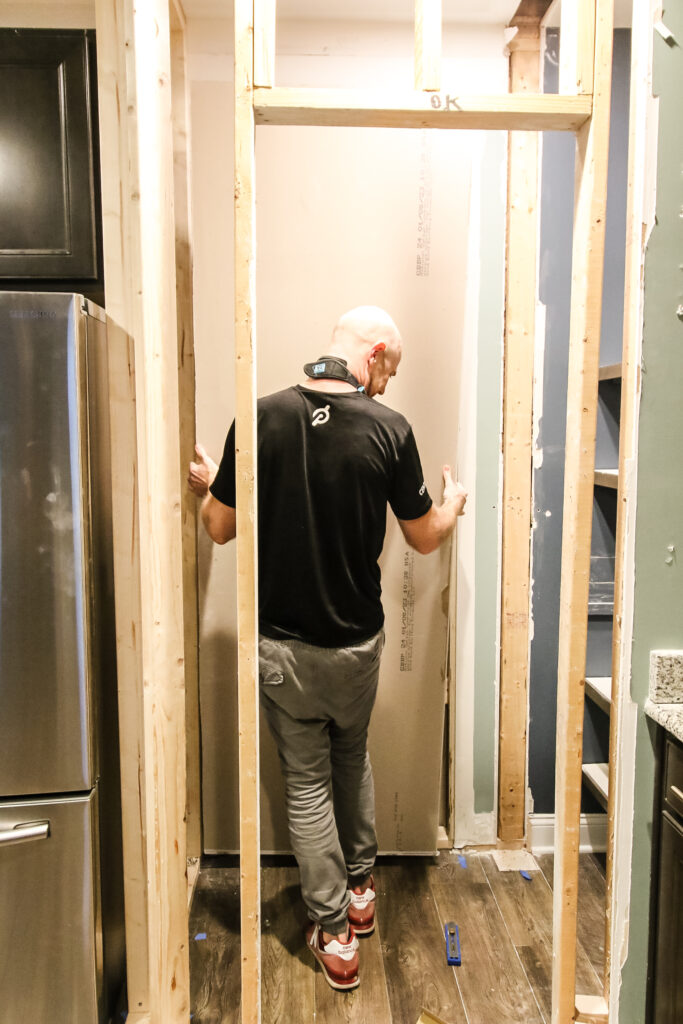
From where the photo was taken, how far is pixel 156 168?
150 centimetres

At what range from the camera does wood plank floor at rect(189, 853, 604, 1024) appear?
1793 mm

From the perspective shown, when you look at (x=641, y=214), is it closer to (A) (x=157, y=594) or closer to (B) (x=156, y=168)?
(B) (x=156, y=168)

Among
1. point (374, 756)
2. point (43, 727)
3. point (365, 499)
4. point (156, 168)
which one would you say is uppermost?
point (156, 168)

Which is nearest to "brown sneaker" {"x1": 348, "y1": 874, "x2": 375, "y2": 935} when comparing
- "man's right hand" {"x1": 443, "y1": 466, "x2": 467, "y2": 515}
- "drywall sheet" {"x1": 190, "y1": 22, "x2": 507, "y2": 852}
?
"drywall sheet" {"x1": 190, "y1": 22, "x2": 507, "y2": 852}

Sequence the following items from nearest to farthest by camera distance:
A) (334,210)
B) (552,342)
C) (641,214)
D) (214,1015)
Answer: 1. (641,214)
2. (214,1015)
3. (334,210)
4. (552,342)

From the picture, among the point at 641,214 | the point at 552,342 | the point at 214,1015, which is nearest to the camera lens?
the point at 641,214

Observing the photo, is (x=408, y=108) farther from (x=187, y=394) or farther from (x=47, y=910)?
(x=47, y=910)

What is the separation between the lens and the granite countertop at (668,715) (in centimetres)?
143

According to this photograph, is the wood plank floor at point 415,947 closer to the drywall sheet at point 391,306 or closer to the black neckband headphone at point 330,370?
the drywall sheet at point 391,306

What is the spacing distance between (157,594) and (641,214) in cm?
126

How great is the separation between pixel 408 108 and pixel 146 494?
A: 90 cm

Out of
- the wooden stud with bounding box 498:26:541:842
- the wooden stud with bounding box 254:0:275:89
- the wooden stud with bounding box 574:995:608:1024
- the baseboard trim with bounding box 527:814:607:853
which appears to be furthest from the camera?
the baseboard trim with bounding box 527:814:607:853

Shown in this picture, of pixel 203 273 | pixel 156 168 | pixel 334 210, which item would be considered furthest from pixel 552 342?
pixel 156 168

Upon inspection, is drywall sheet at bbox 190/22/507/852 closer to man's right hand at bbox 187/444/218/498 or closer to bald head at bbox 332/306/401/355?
man's right hand at bbox 187/444/218/498
